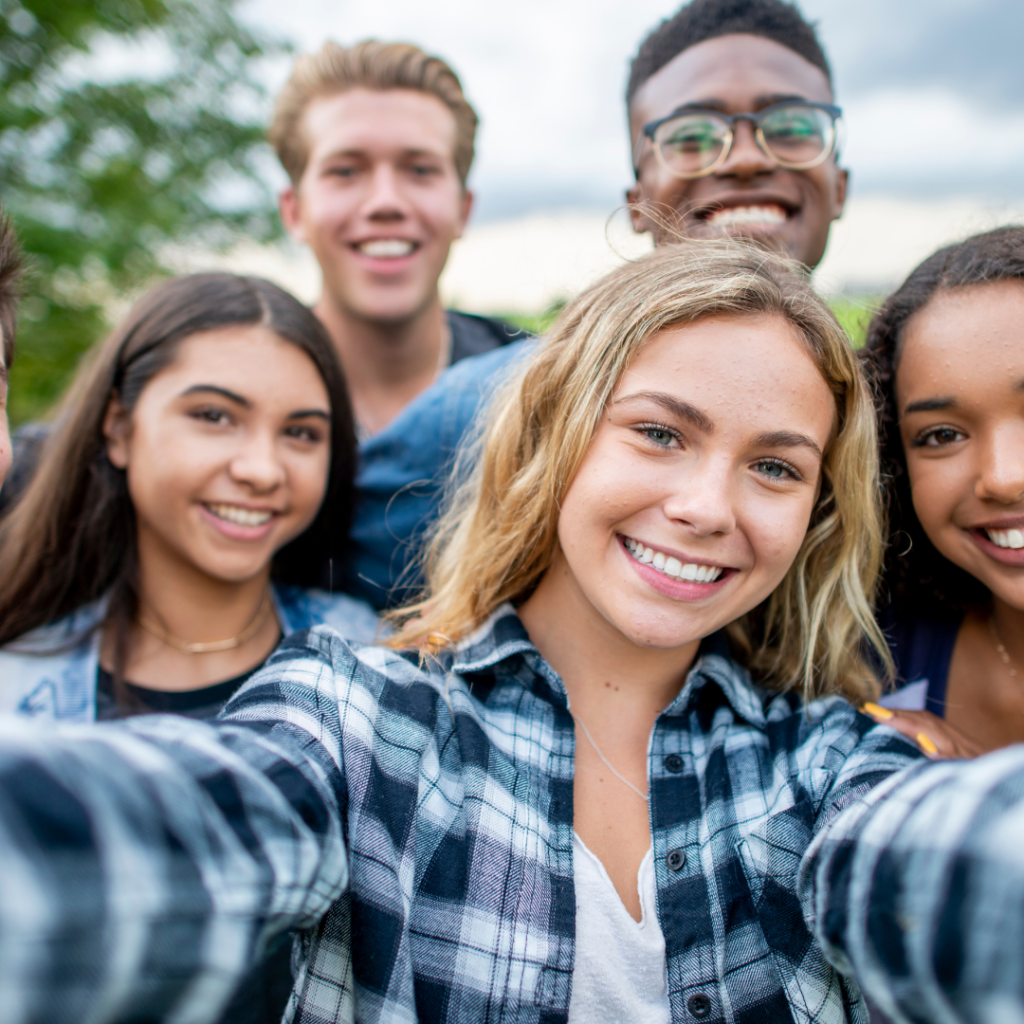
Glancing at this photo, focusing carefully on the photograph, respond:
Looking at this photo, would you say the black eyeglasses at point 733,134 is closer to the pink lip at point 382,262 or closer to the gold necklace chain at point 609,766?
the pink lip at point 382,262

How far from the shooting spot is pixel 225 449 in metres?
2.27

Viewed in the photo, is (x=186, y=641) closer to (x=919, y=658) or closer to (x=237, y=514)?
(x=237, y=514)

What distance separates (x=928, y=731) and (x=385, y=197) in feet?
8.76

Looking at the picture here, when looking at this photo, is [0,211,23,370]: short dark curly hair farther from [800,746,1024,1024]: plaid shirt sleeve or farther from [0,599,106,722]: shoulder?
[800,746,1024,1024]: plaid shirt sleeve

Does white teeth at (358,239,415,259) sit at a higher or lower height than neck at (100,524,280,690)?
higher

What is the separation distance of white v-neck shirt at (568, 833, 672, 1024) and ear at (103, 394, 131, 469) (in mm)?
1758

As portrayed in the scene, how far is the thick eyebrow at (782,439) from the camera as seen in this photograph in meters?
1.55

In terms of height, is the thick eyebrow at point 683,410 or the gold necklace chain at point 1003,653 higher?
the thick eyebrow at point 683,410

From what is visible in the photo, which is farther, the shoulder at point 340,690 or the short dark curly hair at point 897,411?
the short dark curly hair at point 897,411

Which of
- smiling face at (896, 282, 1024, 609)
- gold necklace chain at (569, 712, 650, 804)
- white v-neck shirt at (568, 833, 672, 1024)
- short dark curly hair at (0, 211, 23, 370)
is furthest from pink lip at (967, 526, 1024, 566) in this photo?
short dark curly hair at (0, 211, 23, 370)

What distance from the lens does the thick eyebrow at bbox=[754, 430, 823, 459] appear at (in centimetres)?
155

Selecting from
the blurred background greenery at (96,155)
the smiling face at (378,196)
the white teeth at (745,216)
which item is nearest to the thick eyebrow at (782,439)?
the white teeth at (745,216)

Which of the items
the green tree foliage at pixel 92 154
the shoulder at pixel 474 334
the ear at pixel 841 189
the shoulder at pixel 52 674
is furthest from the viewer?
the green tree foliage at pixel 92 154

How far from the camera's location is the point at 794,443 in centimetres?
158
